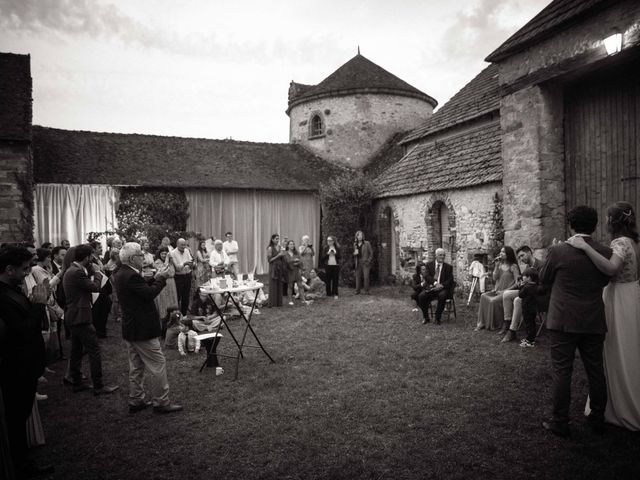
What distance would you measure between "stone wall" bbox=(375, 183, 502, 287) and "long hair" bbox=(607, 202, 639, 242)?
24.0ft

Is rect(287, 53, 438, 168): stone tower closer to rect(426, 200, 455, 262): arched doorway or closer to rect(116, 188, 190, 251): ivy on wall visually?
rect(116, 188, 190, 251): ivy on wall

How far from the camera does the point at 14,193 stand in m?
13.9

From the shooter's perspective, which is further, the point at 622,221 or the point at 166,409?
the point at 166,409

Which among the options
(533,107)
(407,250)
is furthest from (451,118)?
(533,107)

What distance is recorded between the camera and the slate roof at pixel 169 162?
692 inches

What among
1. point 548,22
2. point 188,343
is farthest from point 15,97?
point 548,22

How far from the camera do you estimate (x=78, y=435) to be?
4863 millimetres

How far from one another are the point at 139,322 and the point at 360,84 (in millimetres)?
19348

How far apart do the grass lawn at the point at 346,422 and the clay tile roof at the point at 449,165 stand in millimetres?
6022

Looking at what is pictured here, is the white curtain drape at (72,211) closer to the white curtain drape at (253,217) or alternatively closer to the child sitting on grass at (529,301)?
the white curtain drape at (253,217)

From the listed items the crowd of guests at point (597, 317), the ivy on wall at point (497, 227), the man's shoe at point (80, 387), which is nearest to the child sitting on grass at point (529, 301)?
the crowd of guests at point (597, 317)

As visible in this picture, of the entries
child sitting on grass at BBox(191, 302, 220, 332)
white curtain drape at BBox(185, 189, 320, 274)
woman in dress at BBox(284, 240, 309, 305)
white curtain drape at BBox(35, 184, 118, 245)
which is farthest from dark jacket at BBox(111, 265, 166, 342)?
white curtain drape at BBox(185, 189, 320, 274)

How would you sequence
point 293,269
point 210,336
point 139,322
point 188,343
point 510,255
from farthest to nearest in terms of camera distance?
point 293,269 < point 510,255 < point 188,343 < point 210,336 < point 139,322

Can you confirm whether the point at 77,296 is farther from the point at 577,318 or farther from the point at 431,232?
the point at 431,232
